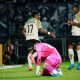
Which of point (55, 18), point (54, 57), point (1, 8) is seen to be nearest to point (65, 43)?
point (55, 18)

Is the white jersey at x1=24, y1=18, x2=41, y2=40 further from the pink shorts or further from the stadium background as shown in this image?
the stadium background

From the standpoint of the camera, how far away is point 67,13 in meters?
19.7

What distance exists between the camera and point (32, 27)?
1230 cm

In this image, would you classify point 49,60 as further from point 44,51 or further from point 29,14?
point 29,14

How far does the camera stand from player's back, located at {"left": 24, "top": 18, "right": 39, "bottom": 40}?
1224 centimetres

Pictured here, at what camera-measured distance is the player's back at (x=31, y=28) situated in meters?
12.2

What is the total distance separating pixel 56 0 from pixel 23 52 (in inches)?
110

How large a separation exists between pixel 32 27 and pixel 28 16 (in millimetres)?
6952

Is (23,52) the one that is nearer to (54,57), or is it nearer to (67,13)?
(67,13)

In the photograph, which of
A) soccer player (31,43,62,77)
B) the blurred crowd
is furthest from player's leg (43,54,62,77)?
the blurred crowd

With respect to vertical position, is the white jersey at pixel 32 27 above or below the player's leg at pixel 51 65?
above

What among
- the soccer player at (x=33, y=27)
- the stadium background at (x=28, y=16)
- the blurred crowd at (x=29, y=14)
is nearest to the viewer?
the soccer player at (x=33, y=27)

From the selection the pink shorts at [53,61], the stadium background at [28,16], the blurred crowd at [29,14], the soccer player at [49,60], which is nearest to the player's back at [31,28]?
the soccer player at [49,60]

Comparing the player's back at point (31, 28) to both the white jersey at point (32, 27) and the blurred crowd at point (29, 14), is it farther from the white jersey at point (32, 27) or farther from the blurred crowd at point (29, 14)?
the blurred crowd at point (29, 14)
